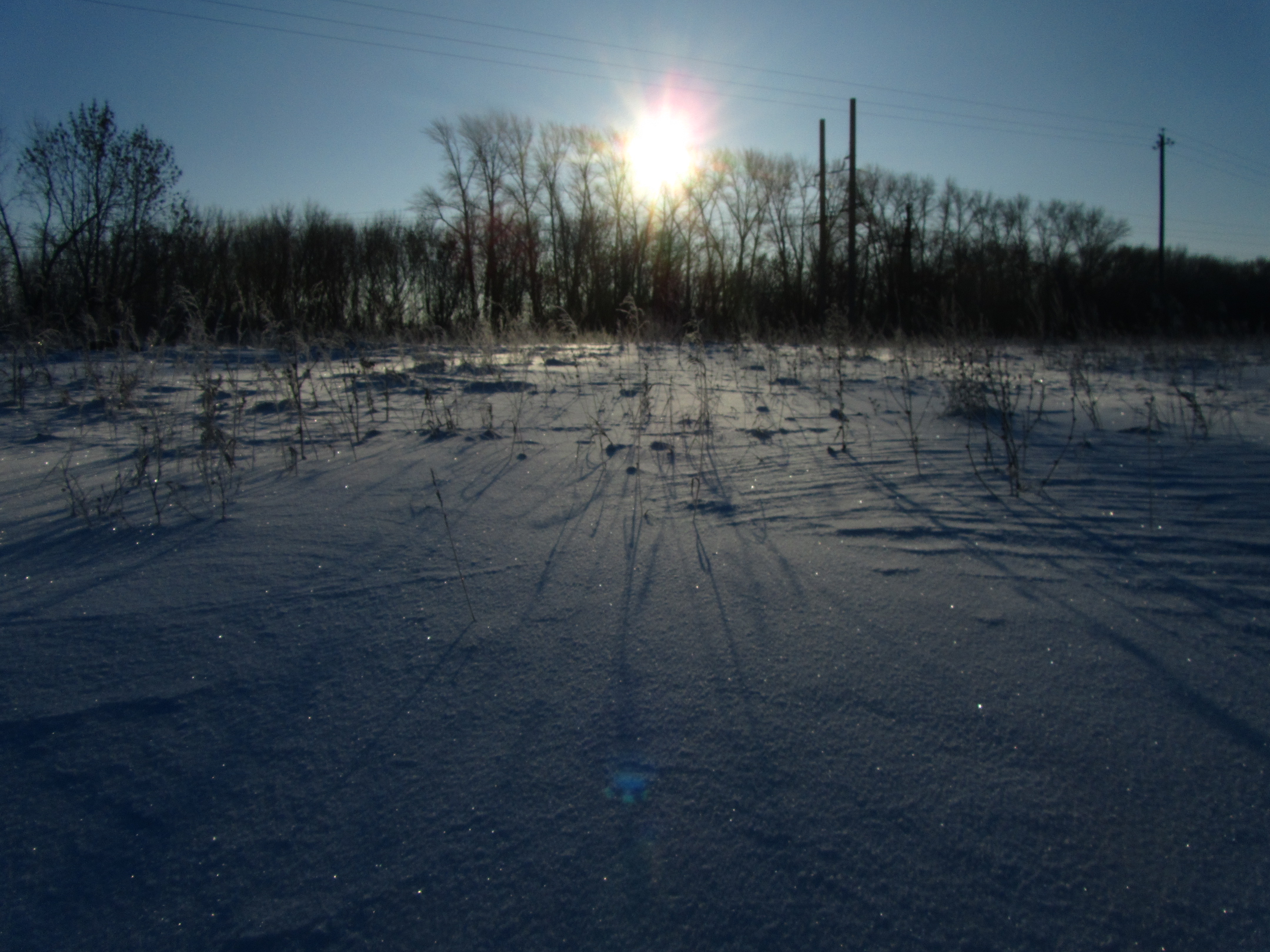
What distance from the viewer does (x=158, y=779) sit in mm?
1064

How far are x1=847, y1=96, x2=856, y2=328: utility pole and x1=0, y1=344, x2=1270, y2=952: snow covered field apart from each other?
1281 centimetres

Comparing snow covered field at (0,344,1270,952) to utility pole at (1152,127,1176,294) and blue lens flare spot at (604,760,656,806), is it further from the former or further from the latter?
utility pole at (1152,127,1176,294)

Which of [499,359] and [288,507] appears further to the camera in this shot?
[499,359]

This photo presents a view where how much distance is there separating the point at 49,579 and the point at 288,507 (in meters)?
0.74

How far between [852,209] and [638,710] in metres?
15.0

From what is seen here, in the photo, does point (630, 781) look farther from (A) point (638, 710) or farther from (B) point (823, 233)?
(B) point (823, 233)

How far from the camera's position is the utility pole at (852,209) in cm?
1419

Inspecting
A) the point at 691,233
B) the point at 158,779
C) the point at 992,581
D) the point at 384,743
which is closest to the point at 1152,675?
the point at 992,581

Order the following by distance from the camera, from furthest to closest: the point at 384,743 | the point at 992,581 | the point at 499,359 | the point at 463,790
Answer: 1. the point at 499,359
2. the point at 992,581
3. the point at 384,743
4. the point at 463,790

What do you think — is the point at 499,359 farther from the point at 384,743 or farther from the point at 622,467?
the point at 384,743

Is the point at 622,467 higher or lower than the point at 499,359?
lower

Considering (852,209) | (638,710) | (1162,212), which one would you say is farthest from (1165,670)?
(1162,212)

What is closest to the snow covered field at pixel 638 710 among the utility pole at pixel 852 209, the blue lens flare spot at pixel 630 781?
the blue lens flare spot at pixel 630 781

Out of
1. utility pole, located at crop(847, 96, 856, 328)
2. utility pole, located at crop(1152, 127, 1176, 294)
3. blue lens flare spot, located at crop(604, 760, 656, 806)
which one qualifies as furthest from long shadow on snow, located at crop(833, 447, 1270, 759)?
utility pole, located at crop(1152, 127, 1176, 294)
